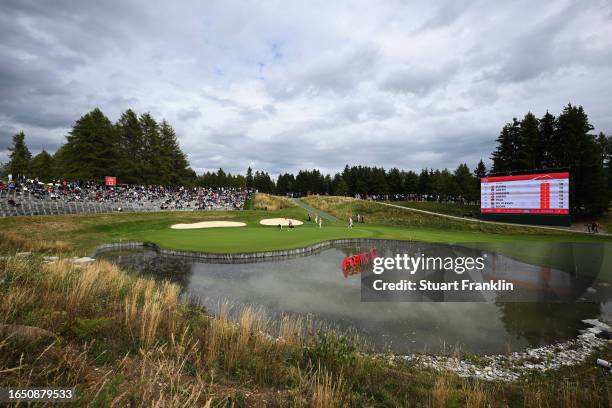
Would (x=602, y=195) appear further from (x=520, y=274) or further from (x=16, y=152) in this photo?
(x=16, y=152)

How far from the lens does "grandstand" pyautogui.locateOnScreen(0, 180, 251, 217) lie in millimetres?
33500

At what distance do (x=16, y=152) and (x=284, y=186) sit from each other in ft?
298

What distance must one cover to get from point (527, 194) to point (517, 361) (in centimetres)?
3717

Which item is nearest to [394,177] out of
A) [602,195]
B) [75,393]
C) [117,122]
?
[602,195]

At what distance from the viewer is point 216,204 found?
5391 cm

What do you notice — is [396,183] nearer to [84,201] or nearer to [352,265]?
[84,201]

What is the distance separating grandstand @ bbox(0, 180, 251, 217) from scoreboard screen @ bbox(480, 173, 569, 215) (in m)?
40.6

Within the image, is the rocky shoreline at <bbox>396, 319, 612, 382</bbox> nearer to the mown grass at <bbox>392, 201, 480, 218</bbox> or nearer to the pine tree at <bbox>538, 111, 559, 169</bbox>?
the mown grass at <bbox>392, 201, 480, 218</bbox>

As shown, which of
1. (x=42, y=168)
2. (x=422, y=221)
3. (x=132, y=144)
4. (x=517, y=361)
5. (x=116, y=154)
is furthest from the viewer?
(x=42, y=168)

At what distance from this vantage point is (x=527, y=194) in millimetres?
37969

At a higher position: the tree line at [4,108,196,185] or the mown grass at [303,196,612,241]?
the tree line at [4,108,196,185]

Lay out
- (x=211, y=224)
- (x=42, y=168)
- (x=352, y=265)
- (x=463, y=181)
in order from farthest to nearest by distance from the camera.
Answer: (x=42, y=168), (x=463, y=181), (x=211, y=224), (x=352, y=265)

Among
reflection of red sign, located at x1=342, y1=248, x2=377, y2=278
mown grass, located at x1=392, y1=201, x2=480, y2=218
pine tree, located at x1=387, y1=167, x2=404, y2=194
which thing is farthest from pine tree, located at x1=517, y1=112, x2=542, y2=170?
reflection of red sign, located at x1=342, y1=248, x2=377, y2=278

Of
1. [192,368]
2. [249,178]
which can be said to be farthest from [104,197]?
[249,178]
